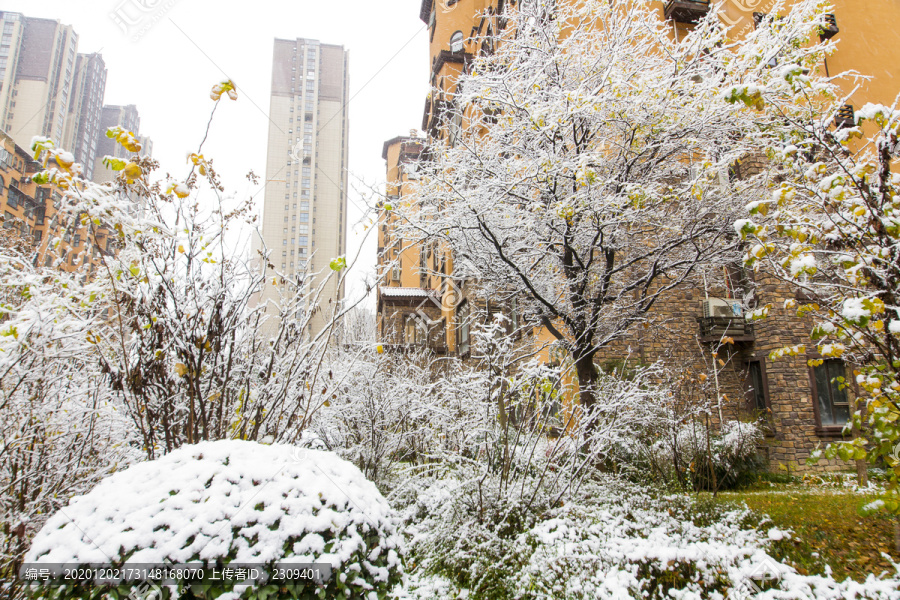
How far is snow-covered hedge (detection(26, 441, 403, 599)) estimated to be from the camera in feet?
6.81

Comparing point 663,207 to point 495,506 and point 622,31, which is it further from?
point 495,506

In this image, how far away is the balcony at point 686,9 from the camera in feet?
36.7

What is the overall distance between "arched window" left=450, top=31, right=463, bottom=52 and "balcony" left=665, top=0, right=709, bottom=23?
9.83m

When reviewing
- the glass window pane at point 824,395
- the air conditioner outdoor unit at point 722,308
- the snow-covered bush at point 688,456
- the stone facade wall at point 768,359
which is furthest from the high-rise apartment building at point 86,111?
the glass window pane at point 824,395

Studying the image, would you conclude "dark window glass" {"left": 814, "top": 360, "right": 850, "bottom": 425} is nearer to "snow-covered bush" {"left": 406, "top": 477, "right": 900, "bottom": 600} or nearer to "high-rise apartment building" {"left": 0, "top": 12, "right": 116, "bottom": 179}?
"snow-covered bush" {"left": 406, "top": 477, "right": 900, "bottom": 600}

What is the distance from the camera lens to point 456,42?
19156mm

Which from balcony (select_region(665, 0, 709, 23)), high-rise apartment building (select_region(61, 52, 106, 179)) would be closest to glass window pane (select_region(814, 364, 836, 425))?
balcony (select_region(665, 0, 709, 23))

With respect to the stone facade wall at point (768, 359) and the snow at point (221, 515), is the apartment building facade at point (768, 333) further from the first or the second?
the snow at point (221, 515)

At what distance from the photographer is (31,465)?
12.7 feet

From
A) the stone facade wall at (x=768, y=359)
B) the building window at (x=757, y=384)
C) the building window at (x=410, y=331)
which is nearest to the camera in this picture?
the stone facade wall at (x=768, y=359)

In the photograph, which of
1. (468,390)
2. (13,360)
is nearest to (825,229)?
(468,390)

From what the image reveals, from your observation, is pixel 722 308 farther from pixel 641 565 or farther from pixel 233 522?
pixel 233 522

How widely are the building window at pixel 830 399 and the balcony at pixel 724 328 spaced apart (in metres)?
1.59

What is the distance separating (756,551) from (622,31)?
22.5ft
